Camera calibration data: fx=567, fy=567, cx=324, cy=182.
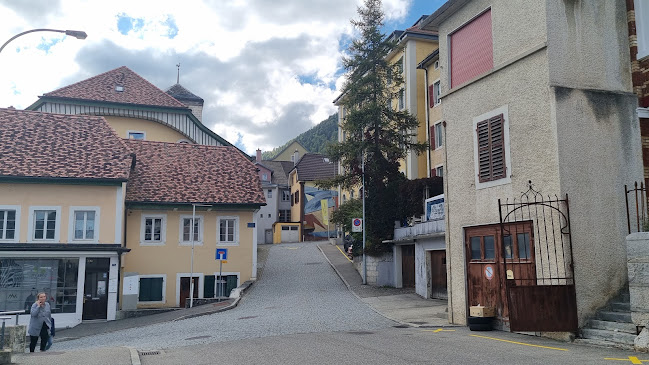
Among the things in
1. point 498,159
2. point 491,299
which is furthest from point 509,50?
point 491,299

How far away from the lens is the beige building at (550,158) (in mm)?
11820

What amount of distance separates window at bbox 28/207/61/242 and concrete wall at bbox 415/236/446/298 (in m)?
16.9

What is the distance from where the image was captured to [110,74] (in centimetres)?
4088

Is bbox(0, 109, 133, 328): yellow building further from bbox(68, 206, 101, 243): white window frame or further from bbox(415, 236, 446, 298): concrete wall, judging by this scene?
bbox(415, 236, 446, 298): concrete wall

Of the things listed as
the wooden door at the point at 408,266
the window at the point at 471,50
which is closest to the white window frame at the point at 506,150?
the window at the point at 471,50

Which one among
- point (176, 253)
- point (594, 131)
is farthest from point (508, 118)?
point (176, 253)

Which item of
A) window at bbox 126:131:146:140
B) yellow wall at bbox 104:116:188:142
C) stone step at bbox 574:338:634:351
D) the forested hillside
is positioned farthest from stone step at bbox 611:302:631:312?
the forested hillside

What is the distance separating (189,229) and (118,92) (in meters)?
14.1

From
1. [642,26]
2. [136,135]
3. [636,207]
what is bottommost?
[636,207]

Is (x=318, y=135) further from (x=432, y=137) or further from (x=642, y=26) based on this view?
(x=642, y=26)

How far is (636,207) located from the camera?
12.3 m

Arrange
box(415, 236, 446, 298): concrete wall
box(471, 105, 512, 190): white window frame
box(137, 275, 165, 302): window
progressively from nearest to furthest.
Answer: box(471, 105, 512, 190): white window frame → box(415, 236, 446, 298): concrete wall → box(137, 275, 165, 302): window

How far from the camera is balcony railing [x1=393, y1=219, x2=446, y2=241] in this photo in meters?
22.7

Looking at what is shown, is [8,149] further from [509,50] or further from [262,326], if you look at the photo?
[509,50]
